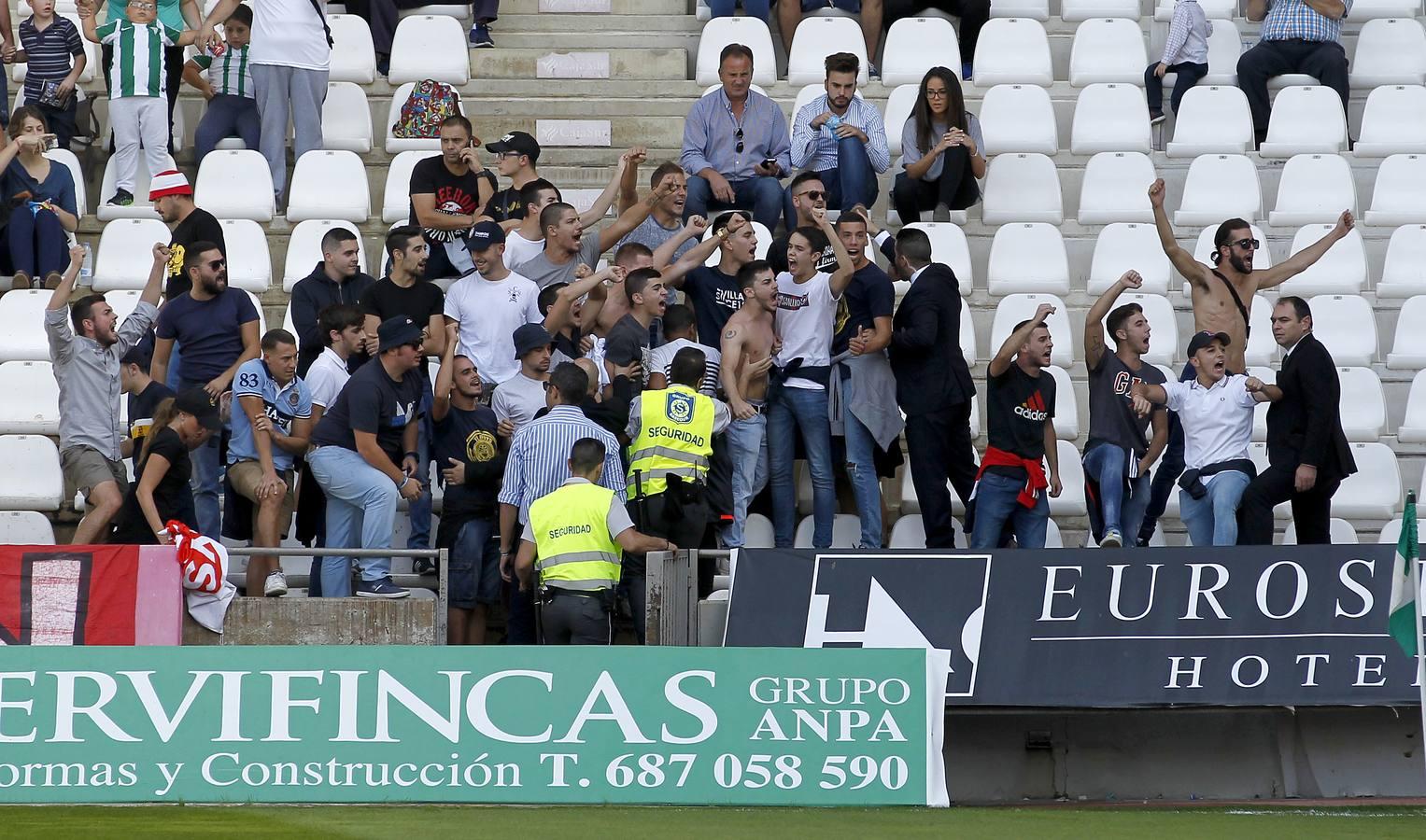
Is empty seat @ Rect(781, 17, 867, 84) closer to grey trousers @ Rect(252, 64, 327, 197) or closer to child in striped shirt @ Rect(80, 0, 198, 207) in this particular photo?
grey trousers @ Rect(252, 64, 327, 197)

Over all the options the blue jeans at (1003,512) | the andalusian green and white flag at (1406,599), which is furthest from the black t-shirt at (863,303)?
the andalusian green and white flag at (1406,599)

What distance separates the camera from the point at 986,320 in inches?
491

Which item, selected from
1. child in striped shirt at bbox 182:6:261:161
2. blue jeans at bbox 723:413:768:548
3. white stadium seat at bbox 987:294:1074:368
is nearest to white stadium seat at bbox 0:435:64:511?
child in striped shirt at bbox 182:6:261:161

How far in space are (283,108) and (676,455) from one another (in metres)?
5.05

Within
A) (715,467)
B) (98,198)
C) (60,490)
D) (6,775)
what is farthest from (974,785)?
(98,198)

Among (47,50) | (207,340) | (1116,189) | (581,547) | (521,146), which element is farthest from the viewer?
(47,50)

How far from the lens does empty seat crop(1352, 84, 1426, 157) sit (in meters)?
13.8

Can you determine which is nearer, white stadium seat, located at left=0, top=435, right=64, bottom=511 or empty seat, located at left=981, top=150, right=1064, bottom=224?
white stadium seat, located at left=0, top=435, right=64, bottom=511

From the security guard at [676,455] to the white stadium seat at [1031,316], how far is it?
111 inches

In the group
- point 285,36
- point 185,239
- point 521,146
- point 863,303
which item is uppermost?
point 285,36

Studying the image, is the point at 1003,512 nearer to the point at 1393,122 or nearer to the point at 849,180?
the point at 849,180

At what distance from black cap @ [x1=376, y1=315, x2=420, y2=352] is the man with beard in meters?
1.06

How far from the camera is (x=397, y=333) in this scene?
33.3 feet

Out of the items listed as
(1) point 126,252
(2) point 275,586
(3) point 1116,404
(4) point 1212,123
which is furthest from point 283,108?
(4) point 1212,123
